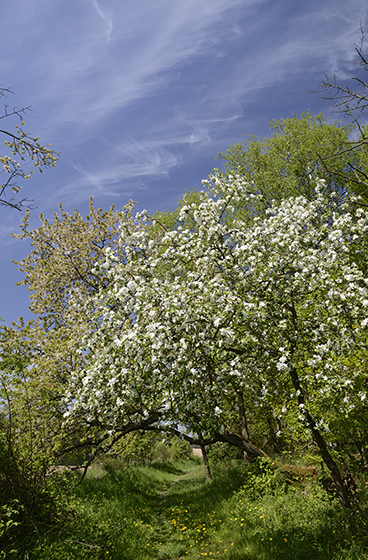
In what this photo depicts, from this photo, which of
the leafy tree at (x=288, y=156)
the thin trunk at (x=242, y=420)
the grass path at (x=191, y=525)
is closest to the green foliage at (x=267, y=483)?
the grass path at (x=191, y=525)

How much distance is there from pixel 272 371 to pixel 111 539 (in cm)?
602

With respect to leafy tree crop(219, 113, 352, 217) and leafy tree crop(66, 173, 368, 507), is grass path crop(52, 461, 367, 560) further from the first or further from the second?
leafy tree crop(219, 113, 352, 217)

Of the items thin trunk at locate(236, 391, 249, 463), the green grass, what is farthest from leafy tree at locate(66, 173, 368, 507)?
thin trunk at locate(236, 391, 249, 463)

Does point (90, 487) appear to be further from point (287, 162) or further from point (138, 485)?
point (287, 162)

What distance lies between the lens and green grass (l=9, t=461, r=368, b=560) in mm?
7410

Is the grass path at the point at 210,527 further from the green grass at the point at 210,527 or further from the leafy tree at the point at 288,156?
the leafy tree at the point at 288,156

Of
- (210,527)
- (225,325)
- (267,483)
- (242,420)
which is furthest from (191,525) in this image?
(225,325)

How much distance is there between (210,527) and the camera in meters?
10.8

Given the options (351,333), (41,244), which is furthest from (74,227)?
(351,333)

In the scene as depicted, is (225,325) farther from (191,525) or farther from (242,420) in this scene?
(242,420)

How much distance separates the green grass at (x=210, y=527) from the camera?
7410 millimetres

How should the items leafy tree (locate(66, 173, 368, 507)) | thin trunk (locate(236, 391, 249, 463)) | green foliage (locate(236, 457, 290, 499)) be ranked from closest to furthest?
1. leafy tree (locate(66, 173, 368, 507))
2. green foliage (locate(236, 457, 290, 499))
3. thin trunk (locate(236, 391, 249, 463))

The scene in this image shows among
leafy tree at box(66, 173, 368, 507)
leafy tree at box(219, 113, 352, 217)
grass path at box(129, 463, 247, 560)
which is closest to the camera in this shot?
leafy tree at box(66, 173, 368, 507)

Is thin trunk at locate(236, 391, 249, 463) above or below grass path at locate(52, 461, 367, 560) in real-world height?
above
